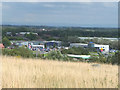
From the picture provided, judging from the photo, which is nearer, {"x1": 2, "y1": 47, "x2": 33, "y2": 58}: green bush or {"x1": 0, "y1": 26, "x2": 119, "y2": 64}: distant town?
{"x1": 2, "y1": 47, "x2": 33, "y2": 58}: green bush

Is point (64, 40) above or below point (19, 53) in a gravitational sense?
below

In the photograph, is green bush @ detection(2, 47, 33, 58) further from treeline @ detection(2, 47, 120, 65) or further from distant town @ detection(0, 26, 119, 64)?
distant town @ detection(0, 26, 119, 64)

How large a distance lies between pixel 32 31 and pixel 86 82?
52.7ft

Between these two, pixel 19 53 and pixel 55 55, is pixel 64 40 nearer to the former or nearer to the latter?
pixel 55 55

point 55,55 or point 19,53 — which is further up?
point 19,53

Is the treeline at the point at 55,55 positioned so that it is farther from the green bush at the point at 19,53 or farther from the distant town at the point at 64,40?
the distant town at the point at 64,40

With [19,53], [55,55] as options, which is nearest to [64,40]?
[55,55]

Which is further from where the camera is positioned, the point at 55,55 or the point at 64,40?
the point at 64,40

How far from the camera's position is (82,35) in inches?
853

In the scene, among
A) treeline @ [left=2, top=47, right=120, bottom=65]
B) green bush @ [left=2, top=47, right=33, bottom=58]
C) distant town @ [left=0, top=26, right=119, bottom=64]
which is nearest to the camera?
treeline @ [left=2, top=47, right=120, bottom=65]

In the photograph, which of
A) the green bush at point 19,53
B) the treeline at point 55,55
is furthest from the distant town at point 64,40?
the green bush at point 19,53

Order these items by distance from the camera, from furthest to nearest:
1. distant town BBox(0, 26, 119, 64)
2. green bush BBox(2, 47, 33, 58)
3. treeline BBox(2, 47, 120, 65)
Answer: distant town BBox(0, 26, 119, 64)
green bush BBox(2, 47, 33, 58)
treeline BBox(2, 47, 120, 65)

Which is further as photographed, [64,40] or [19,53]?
[64,40]

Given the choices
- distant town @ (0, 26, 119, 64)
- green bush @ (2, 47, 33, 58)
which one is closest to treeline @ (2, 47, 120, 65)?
green bush @ (2, 47, 33, 58)
